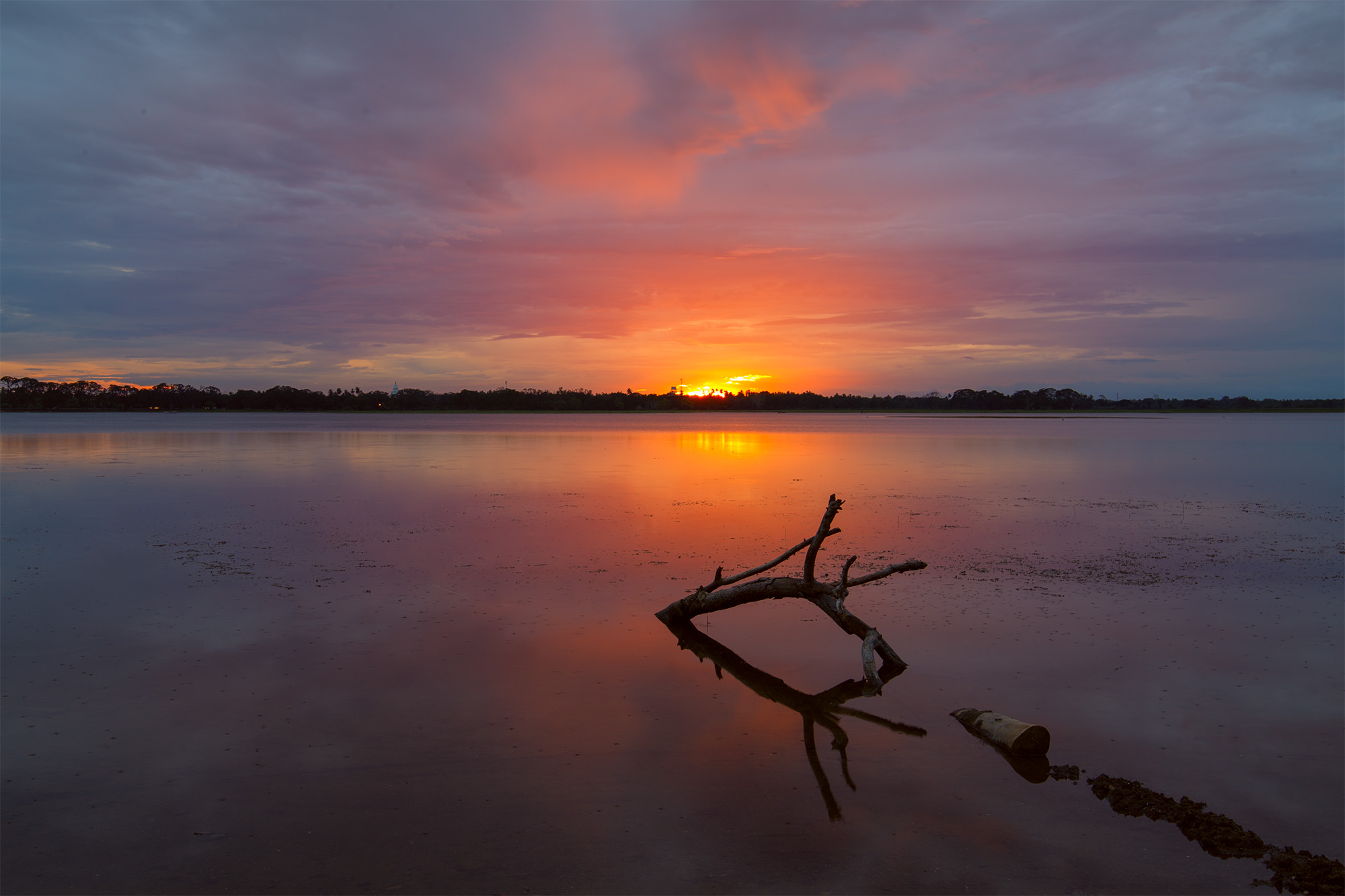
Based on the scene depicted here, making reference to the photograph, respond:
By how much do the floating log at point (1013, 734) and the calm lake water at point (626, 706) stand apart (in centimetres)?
15

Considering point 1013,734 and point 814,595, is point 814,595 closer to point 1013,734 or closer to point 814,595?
point 814,595

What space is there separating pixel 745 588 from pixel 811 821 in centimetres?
470

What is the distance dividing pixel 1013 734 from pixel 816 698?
202 centimetres

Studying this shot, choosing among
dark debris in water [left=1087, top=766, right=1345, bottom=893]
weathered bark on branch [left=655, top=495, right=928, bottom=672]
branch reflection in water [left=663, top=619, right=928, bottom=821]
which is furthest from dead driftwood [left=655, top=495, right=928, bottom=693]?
dark debris in water [left=1087, top=766, right=1345, bottom=893]

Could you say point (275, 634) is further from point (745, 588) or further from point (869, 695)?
point (869, 695)

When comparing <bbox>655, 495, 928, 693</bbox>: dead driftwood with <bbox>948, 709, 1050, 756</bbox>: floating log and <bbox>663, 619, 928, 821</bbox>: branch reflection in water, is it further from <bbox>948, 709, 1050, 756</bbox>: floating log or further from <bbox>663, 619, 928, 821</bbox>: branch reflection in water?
<bbox>948, 709, 1050, 756</bbox>: floating log

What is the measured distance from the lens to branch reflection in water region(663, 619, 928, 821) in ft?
23.2

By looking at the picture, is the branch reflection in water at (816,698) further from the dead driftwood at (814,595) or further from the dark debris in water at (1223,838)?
the dark debris in water at (1223,838)

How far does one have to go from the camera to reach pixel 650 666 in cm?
948

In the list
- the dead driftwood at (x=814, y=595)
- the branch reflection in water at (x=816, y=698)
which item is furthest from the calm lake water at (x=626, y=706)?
the dead driftwood at (x=814, y=595)

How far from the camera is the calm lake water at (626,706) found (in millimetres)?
5738

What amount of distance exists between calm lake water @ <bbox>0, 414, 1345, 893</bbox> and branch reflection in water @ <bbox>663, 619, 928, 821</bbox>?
63 mm

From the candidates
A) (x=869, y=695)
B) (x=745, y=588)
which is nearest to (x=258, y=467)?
(x=745, y=588)

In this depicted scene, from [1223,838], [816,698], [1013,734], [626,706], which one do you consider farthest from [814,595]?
[1223,838]
